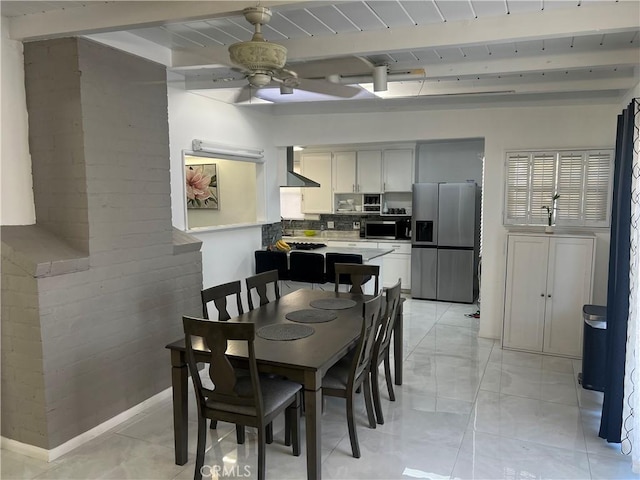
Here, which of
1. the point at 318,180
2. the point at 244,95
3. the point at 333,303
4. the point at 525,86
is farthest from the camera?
the point at 318,180

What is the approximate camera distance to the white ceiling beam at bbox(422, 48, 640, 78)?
10.4 ft

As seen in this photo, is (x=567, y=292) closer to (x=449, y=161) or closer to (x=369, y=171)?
(x=449, y=161)

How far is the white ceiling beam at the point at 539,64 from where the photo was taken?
317 centimetres

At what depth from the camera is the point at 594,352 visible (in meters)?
3.66

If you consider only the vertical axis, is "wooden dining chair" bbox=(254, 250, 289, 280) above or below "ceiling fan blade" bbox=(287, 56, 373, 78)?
below

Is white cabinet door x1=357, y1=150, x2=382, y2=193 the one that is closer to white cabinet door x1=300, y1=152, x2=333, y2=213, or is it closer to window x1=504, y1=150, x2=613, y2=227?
white cabinet door x1=300, y1=152, x2=333, y2=213

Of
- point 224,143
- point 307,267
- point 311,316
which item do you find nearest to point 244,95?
A: point 224,143

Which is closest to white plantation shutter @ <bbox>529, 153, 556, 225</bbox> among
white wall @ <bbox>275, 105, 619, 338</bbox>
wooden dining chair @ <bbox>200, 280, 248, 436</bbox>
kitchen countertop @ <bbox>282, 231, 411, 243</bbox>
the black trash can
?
white wall @ <bbox>275, 105, 619, 338</bbox>

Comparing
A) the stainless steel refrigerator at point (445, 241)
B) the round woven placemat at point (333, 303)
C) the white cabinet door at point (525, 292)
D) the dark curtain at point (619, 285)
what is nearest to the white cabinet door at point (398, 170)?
the stainless steel refrigerator at point (445, 241)

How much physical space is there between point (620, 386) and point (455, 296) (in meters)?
3.76

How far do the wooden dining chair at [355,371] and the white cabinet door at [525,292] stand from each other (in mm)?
2288

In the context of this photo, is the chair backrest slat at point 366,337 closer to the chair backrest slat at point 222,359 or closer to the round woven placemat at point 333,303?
the round woven placemat at point 333,303

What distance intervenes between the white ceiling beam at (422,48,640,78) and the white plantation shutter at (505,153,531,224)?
161 centimetres

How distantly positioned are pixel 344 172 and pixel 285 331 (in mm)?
4876
